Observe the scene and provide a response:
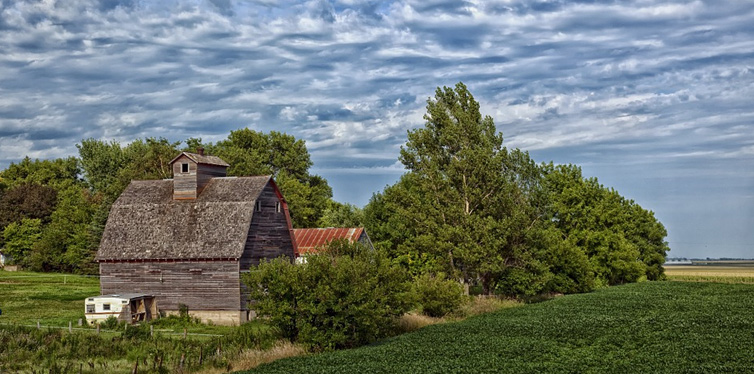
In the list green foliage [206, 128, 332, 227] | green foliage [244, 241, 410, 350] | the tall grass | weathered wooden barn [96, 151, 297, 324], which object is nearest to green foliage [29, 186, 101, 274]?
green foliage [206, 128, 332, 227]

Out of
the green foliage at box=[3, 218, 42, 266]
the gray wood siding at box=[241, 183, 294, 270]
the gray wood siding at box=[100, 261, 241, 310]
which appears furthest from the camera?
the green foliage at box=[3, 218, 42, 266]

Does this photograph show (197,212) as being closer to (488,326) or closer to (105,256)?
(105,256)

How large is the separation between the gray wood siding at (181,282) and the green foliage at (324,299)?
958 centimetres

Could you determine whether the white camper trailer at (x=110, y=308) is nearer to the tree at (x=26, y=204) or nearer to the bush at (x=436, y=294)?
the bush at (x=436, y=294)

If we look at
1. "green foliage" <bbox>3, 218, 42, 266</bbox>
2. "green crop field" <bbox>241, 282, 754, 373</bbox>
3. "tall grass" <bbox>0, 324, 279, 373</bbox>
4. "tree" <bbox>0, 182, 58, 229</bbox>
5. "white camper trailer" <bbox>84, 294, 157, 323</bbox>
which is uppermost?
"tree" <bbox>0, 182, 58, 229</bbox>

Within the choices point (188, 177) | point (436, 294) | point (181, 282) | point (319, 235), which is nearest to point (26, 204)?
point (319, 235)

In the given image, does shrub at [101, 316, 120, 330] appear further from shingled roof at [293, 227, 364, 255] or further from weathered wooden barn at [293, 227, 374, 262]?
shingled roof at [293, 227, 364, 255]

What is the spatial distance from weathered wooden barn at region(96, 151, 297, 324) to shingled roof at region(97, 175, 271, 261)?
7 cm

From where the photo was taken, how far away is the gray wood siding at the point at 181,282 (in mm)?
48406

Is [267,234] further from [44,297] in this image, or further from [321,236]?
[44,297]

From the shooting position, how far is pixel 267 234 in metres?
51.9

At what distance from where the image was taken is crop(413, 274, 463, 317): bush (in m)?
52.1

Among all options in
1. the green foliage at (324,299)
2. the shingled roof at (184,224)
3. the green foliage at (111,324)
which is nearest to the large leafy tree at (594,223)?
the shingled roof at (184,224)

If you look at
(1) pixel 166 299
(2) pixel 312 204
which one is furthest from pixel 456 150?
(2) pixel 312 204
